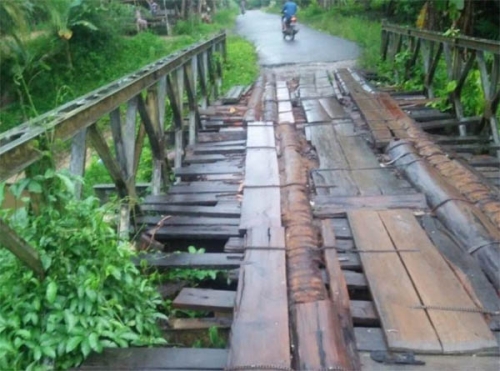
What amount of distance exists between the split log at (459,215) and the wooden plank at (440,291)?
224 mm

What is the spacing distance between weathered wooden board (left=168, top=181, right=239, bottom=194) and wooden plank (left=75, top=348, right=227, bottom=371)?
213 centimetres

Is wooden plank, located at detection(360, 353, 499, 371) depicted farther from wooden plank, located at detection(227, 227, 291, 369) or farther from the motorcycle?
the motorcycle

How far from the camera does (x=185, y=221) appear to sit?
396 centimetres

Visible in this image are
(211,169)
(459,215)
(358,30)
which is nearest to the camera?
(459,215)

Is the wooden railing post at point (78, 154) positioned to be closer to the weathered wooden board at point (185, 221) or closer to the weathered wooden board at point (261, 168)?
the weathered wooden board at point (185, 221)

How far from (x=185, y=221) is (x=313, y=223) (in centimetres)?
101

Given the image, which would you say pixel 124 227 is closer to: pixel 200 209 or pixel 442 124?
pixel 200 209

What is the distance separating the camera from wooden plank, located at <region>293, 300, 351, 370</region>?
Answer: 222 cm

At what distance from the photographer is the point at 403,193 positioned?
4.11 metres

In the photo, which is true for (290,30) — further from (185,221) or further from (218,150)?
(185,221)

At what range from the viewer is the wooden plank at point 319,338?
7.29 feet

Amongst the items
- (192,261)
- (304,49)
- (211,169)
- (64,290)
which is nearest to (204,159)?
(211,169)

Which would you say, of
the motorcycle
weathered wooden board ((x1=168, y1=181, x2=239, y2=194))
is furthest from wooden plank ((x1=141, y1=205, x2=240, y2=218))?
the motorcycle

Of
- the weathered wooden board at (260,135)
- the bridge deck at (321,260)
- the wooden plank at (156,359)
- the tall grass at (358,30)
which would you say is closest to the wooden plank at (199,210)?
the bridge deck at (321,260)
